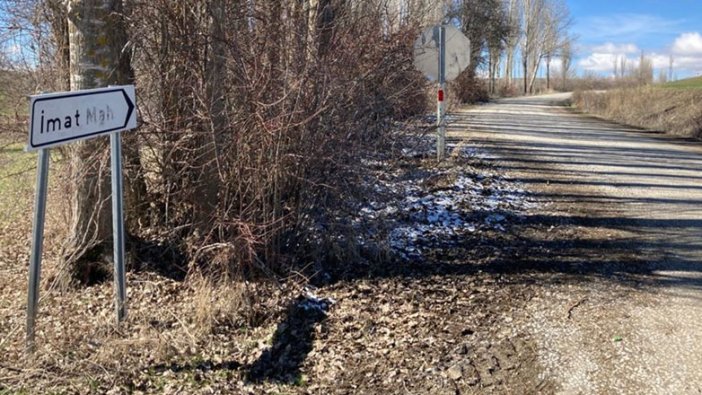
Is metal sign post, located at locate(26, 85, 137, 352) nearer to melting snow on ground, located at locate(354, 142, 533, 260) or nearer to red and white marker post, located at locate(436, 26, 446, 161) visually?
melting snow on ground, located at locate(354, 142, 533, 260)

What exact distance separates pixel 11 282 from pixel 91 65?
2.35 meters

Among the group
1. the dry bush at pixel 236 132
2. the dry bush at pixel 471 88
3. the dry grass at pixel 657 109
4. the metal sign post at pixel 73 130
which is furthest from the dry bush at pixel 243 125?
the dry bush at pixel 471 88

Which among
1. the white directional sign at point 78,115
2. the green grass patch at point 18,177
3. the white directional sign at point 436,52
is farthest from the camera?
the white directional sign at point 436,52

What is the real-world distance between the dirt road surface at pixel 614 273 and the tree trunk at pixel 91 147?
12.8 ft

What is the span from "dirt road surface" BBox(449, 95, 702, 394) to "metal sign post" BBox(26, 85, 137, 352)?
10.1ft

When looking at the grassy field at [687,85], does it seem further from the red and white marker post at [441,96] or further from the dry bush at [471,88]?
the red and white marker post at [441,96]

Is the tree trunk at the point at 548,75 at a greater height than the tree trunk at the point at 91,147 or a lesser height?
greater

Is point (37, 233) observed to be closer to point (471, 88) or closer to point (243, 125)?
point (243, 125)

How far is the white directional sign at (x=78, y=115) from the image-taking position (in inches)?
133

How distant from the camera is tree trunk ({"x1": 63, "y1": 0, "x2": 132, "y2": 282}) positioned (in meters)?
5.01

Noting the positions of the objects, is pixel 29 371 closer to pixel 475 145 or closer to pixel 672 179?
pixel 672 179

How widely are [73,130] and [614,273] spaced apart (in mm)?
4723

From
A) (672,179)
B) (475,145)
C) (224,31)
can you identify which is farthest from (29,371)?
(475,145)

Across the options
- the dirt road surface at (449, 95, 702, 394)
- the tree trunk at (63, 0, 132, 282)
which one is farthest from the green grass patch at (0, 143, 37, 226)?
the dirt road surface at (449, 95, 702, 394)
